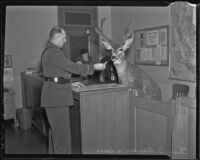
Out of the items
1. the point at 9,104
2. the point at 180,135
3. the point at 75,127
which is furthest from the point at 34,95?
the point at 180,135

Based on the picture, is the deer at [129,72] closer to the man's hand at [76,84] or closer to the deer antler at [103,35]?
the deer antler at [103,35]

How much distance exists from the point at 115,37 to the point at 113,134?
0.45 metres

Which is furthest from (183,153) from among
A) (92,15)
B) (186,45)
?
(92,15)

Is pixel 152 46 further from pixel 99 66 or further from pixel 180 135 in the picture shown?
pixel 180 135

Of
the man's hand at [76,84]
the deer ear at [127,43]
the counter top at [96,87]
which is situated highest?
the deer ear at [127,43]

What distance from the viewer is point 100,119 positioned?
109 cm

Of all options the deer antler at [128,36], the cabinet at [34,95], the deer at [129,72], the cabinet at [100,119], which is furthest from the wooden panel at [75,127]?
the deer antler at [128,36]

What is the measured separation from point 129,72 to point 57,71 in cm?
34

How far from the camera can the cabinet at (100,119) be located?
42.0 inches

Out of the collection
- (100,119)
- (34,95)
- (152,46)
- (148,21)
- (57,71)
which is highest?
(148,21)

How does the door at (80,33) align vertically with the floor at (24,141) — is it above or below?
above

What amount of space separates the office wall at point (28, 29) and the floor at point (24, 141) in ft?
1.09

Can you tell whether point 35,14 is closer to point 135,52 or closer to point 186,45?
point 135,52

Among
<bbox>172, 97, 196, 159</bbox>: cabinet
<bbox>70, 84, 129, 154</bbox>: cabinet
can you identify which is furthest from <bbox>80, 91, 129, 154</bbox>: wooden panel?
<bbox>172, 97, 196, 159</bbox>: cabinet
